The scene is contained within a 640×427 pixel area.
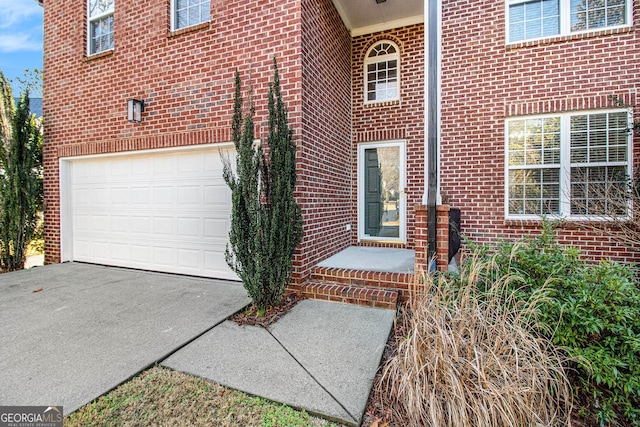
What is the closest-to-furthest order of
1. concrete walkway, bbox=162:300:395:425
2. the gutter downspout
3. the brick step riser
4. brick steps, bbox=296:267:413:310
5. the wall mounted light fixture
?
concrete walkway, bbox=162:300:395:425 → the gutter downspout → brick steps, bbox=296:267:413:310 → the brick step riser → the wall mounted light fixture

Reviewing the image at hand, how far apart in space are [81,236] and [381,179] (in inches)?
239

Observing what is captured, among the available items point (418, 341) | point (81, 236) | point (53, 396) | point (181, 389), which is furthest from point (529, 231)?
point (81, 236)

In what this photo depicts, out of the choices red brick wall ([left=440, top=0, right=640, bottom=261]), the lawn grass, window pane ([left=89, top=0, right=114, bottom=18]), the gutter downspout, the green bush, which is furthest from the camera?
window pane ([left=89, top=0, right=114, bottom=18])

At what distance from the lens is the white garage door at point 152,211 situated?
4766mm

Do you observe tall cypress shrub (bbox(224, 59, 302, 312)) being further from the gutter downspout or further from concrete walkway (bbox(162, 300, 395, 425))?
the gutter downspout

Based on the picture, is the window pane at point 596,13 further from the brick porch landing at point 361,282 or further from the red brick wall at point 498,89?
the brick porch landing at point 361,282

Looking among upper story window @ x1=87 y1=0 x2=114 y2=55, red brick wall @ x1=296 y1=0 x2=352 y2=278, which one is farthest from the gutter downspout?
upper story window @ x1=87 y1=0 x2=114 y2=55

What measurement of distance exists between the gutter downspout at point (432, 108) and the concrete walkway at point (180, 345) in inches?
47.6

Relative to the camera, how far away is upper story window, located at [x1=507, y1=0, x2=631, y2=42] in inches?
179

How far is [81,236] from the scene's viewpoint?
6008 mm

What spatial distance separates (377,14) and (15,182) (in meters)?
7.33

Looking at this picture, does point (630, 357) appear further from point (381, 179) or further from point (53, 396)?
point (381, 179)

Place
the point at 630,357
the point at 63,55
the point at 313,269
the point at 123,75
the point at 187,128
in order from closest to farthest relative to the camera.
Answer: the point at 630,357, the point at 313,269, the point at 187,128, the point at 123,75, the point at 63,55

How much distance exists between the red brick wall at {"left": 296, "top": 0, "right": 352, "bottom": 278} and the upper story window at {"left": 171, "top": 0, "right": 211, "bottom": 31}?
1735 mm
